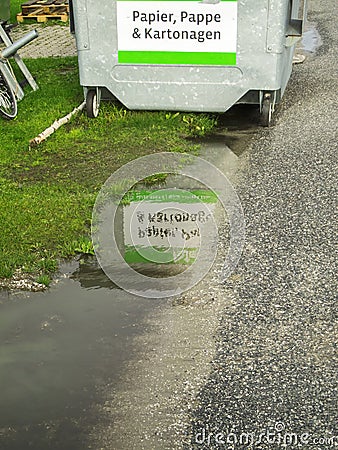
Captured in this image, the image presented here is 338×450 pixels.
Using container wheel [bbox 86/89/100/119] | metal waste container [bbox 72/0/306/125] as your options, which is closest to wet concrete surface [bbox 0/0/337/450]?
metal waste container [bbox 72/0/306/125]

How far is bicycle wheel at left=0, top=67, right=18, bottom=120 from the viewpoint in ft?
25.8

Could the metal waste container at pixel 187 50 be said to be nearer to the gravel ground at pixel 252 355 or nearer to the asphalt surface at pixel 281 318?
the asphalt surface at pixel 281 318

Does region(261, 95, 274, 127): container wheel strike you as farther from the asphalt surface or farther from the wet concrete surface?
the wet concrete surface

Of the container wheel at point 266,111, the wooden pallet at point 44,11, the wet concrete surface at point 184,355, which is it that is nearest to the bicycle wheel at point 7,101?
the container wheel at point 266,111

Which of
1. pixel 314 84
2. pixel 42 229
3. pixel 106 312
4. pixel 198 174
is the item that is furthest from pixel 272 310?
pixel 314 84

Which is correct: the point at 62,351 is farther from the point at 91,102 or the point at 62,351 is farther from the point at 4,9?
the point at 4,9

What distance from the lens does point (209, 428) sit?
334 cm

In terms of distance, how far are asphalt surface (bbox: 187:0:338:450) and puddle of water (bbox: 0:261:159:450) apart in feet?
1.88

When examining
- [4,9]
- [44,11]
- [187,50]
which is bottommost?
[44,11]

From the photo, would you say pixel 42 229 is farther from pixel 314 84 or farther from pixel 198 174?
pixel 314 84

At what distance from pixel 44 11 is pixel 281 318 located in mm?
11515

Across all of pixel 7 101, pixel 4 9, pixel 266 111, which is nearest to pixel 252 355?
pixel 266 111

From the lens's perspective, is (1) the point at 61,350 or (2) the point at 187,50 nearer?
(1) the point at 61,350

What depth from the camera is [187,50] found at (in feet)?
24.2
